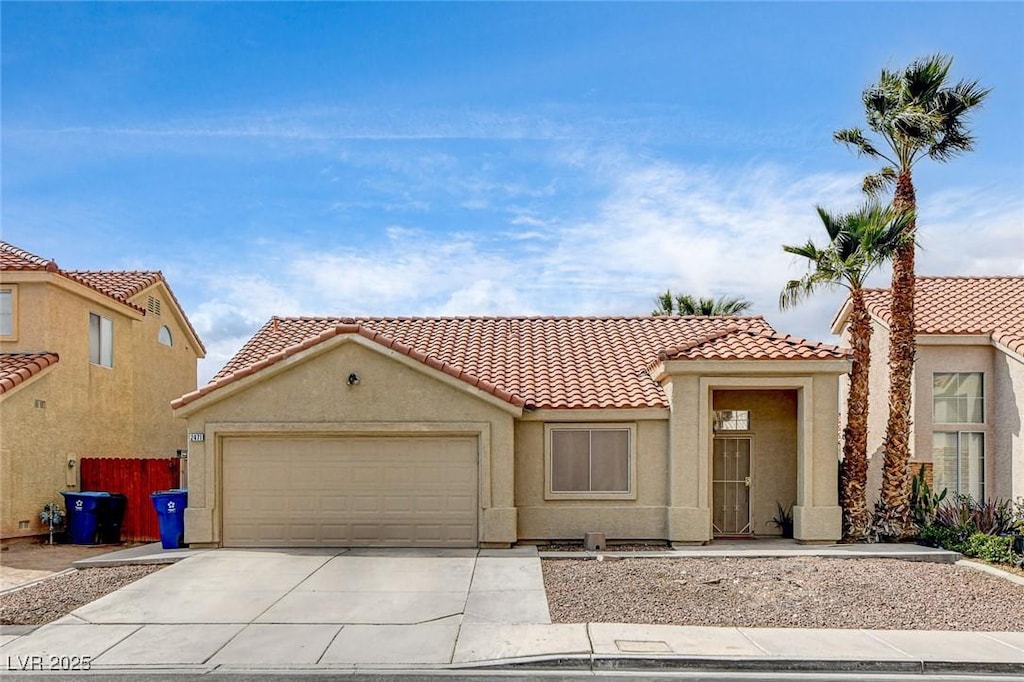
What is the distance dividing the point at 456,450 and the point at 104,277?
46.5 feet

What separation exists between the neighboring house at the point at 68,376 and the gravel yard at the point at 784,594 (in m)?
11.4

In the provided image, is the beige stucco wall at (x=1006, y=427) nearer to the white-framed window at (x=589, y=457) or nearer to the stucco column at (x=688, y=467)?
the stucco column at (x=688, y=467)

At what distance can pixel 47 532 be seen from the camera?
54.3 feet

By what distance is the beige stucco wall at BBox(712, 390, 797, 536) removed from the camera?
50.2ft

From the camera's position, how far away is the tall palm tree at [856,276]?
1439cm

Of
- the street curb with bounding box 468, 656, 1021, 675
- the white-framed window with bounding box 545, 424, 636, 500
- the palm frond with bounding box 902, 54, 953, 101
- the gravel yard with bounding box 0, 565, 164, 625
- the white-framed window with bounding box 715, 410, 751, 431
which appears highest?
the palm frond with bounding box 902, 54, 953, 101

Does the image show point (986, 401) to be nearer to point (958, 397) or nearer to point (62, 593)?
point (958, 397)

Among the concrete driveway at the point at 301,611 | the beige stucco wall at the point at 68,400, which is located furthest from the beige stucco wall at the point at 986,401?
the beige stucco wall at the point at 68,400

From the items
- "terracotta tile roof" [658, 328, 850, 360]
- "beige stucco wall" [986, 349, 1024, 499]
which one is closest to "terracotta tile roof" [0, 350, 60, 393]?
"terracotta tile roof" [658, 328, 850, 360]

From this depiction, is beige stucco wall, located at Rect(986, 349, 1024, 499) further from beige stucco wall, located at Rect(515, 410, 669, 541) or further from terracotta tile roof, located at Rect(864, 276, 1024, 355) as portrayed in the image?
beige stucco wall, located at Rect(515, 410, 669, 541)

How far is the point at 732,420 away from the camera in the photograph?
1550 cm

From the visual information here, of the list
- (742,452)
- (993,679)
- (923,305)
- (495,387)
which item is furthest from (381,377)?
(923,305)

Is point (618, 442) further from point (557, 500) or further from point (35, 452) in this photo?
point (35, 452)

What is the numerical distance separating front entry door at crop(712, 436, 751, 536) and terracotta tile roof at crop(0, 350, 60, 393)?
14.3 m
